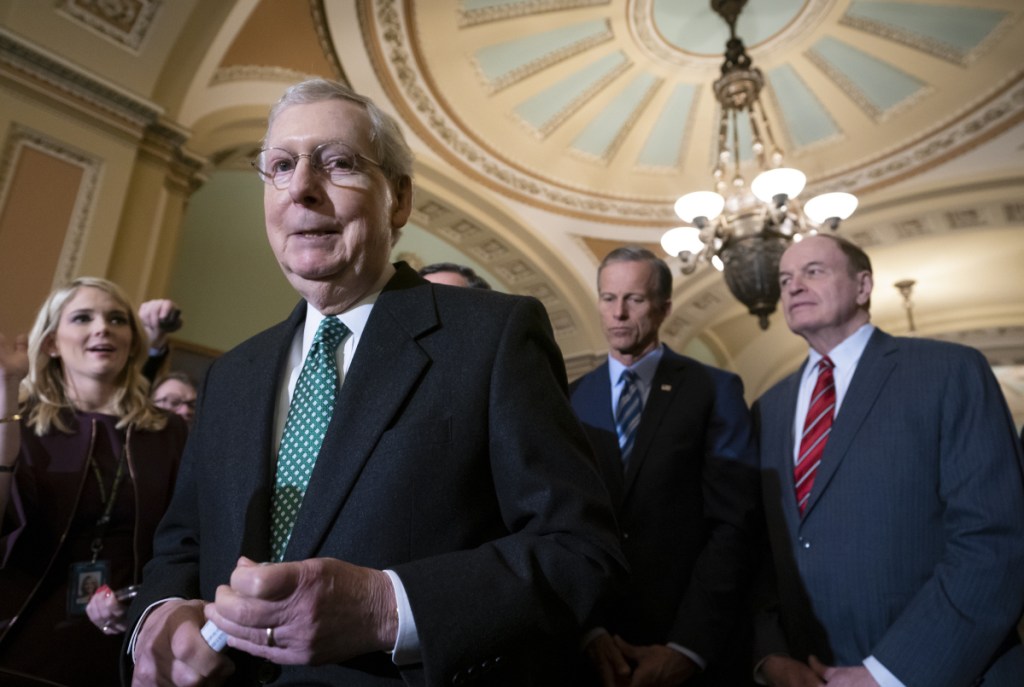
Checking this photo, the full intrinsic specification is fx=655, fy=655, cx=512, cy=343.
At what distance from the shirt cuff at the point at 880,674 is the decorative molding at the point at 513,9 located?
18.5 ft

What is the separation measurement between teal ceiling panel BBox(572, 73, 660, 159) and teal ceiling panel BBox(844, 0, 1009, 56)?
1967mm

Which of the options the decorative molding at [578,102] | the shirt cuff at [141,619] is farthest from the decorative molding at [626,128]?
the shirt cuff at [141,619]

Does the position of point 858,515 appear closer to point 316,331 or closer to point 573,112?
point 316,331

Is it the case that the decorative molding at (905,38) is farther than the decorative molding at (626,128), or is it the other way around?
the decorative molding at (626,128)

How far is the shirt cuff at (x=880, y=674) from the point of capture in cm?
146

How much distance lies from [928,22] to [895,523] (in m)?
6.28

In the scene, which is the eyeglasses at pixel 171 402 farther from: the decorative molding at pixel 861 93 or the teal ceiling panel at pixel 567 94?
the decorative molding at pixel 861 93

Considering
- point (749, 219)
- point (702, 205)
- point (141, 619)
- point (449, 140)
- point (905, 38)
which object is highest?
point (905, 38)

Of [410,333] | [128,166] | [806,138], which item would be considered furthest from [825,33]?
[410,333]

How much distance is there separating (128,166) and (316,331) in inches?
139

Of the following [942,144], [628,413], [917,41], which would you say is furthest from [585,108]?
[628,413]

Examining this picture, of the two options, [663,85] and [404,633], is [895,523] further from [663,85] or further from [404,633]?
[663,85]

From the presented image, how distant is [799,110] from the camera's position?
715 cm

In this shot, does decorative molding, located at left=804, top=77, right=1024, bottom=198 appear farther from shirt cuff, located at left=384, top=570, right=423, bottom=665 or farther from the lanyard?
shirt cuff, located at left=384, top=570, right=423, bottom=665
